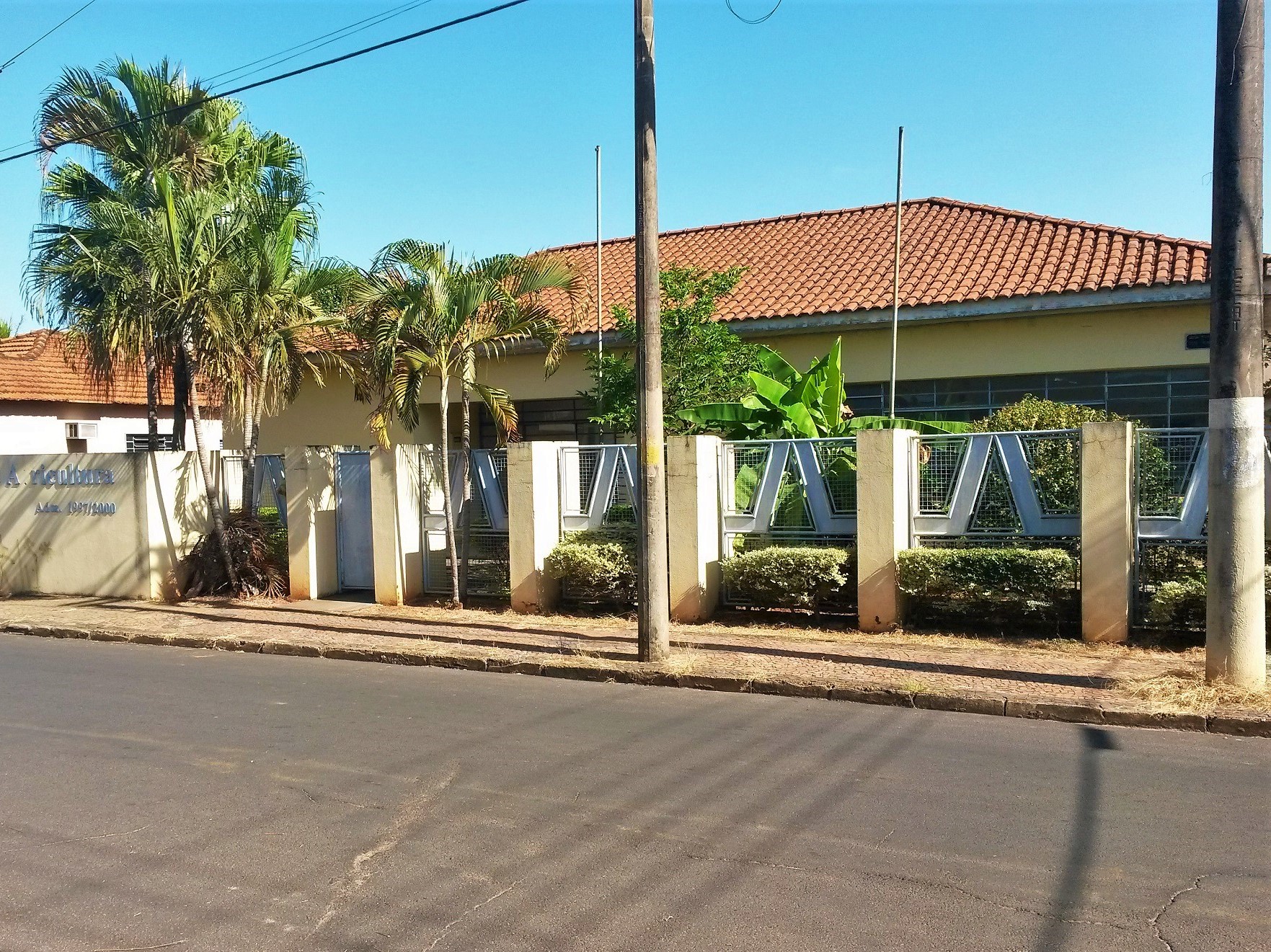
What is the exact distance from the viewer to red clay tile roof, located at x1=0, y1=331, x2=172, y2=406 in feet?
79.9

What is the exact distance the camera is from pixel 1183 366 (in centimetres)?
1454

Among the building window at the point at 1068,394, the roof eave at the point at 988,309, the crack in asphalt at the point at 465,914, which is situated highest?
the roof eave at the point at 988,309

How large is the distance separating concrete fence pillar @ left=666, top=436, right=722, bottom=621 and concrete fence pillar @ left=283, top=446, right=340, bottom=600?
517 centimetres

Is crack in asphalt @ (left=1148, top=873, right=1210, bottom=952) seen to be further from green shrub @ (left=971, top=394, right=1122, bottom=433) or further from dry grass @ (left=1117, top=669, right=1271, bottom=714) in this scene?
green shrub @ (left=971, top=394, right=1122, bottom=433)

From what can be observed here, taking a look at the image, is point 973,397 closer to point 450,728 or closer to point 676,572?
point 676,572

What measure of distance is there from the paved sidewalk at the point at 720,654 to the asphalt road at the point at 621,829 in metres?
0.31

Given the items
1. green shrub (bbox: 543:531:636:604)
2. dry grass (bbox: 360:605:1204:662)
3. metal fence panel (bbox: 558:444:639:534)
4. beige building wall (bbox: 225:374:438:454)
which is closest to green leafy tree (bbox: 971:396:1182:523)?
dry grass (bbox: 360:605:1204:662)

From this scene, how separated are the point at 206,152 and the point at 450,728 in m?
11.9

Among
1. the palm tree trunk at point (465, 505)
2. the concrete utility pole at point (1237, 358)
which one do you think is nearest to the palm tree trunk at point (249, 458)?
the palm tree trunk at point (465, 505)

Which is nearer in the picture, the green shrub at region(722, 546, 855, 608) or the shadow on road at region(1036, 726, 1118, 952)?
the shadow on road at region(1036, 726, 1118, 952)

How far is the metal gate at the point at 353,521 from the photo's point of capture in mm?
14695

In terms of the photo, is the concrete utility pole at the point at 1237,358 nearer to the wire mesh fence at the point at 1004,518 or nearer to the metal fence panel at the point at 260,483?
the wire mesh fence at the point at 1004,518

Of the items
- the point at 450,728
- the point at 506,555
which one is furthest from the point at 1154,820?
the point at 506,555

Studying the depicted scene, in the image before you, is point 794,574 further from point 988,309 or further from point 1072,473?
point 988,309
